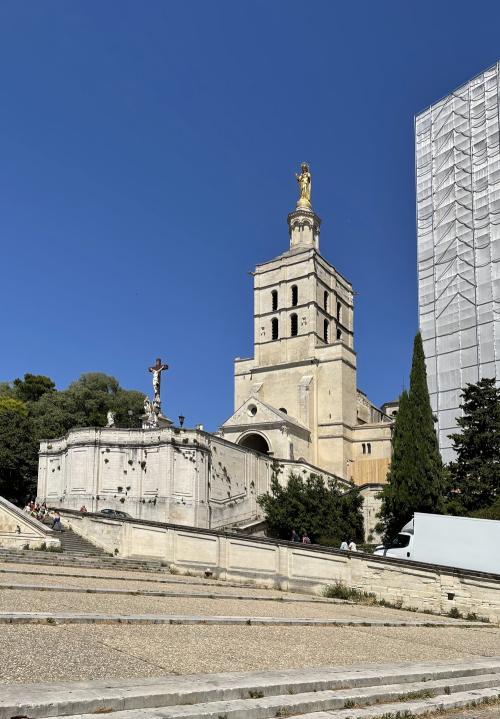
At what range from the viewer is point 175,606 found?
11805mm

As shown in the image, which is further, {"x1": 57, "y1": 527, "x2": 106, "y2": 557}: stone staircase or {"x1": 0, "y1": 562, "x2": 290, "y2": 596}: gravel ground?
{"x1": 57, "y1": 527, "x2": 106, "y2": 557}: stone staircase

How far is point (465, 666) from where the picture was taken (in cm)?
855

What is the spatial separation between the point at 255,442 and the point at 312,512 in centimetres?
1603

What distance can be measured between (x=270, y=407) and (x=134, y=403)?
1733 cm

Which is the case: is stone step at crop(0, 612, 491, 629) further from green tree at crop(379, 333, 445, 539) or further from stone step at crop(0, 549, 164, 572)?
green tree at crop(379, 333, 445, 539)

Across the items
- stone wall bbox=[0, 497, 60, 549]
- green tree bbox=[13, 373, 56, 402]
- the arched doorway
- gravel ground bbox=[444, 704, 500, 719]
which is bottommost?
gravel ground bbox=[444, 704, 500, 719]

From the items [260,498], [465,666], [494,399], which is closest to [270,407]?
[260,498]

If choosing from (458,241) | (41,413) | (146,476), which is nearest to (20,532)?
(146,476)

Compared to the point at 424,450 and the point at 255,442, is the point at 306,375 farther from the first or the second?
the point at 424,450

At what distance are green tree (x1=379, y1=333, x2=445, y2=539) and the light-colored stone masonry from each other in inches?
509

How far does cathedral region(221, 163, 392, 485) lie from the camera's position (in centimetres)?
5388

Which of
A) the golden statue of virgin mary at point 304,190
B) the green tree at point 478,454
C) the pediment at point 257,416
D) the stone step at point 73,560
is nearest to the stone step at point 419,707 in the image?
the stone step at point 73,560

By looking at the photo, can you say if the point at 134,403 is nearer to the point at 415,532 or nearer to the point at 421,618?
the point at 415,532

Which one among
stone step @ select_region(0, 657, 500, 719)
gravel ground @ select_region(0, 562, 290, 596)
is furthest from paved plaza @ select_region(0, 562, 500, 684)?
stone step @ select_region(0, 657, 500, 719)
